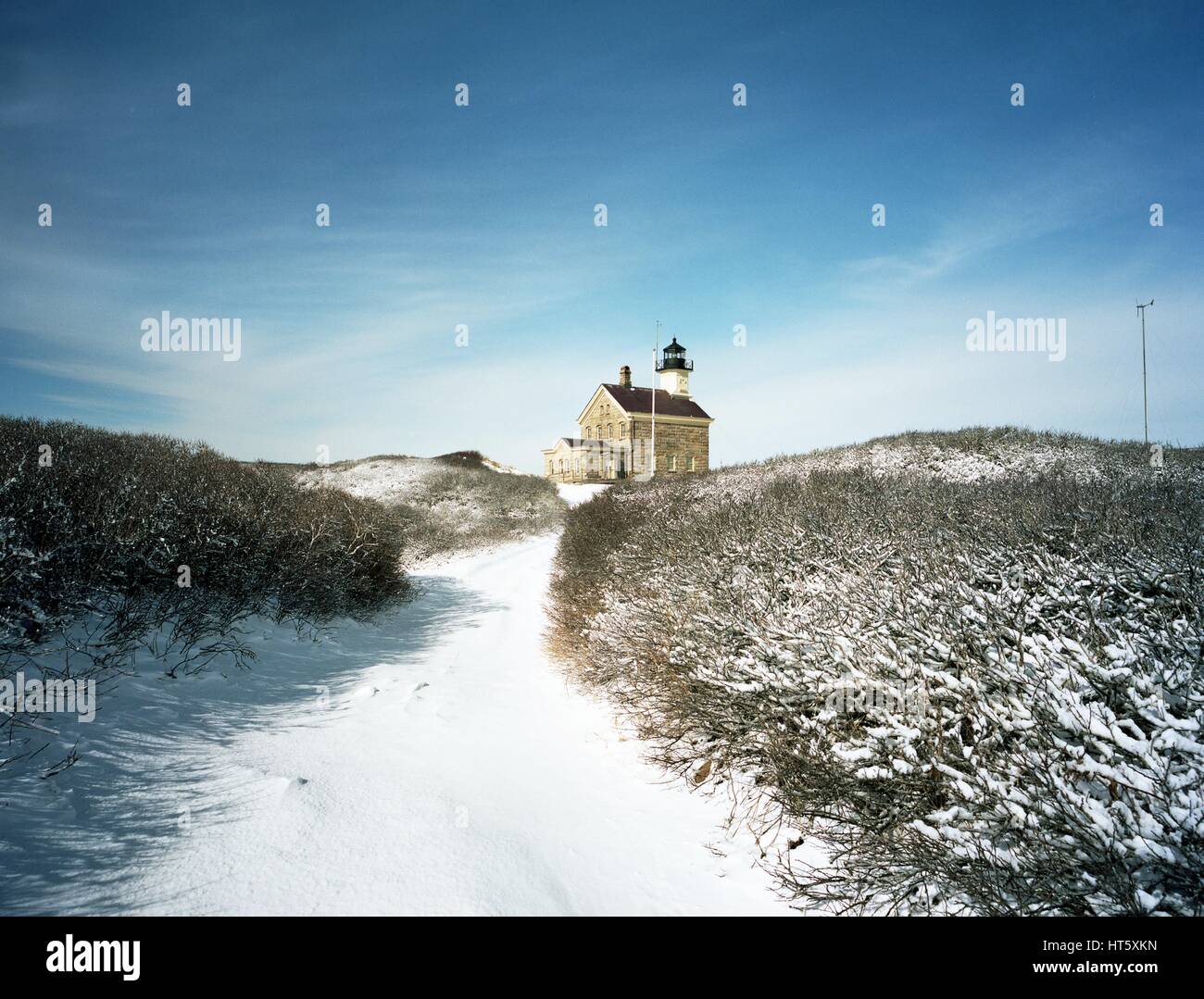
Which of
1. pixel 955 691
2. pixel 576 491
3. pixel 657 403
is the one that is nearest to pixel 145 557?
pixel 955 691

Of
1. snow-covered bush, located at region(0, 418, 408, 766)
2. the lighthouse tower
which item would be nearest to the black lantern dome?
the lighthouse tower

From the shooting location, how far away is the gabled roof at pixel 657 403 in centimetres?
4341

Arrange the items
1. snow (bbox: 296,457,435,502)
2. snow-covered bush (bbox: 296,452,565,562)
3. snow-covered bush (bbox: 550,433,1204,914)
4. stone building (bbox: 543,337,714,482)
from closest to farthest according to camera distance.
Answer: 1. snow-covered bush (bbox: 550,433,1204,914)
2. snow-covered bush (bbox: 296,452,565,562)
3. snow (bbox: 296,457,435,502)
4. stone building (bbox: 543,337,714,482)

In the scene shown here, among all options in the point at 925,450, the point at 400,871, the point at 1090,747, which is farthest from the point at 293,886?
the point at 925,450

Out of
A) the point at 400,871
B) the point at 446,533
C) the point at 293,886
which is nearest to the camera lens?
the point at 293,886

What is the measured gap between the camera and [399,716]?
6.37m

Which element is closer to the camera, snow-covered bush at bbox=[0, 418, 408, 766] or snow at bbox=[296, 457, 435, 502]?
snow-covered bush at bbox=[0, 418, 408, 766]

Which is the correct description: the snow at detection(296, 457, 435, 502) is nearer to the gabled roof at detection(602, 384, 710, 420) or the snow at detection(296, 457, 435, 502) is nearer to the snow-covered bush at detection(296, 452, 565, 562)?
the snow-covered bush at detection(296, 452, 565, 562)

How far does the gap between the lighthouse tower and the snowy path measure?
141 ft

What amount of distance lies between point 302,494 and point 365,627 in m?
4.09

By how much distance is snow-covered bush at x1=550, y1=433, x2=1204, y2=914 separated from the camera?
2359mm

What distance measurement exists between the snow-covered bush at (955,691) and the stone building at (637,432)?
34898 mm

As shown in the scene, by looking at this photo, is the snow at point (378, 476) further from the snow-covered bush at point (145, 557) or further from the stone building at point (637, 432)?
the snow-covered bush at point (145, 557)
